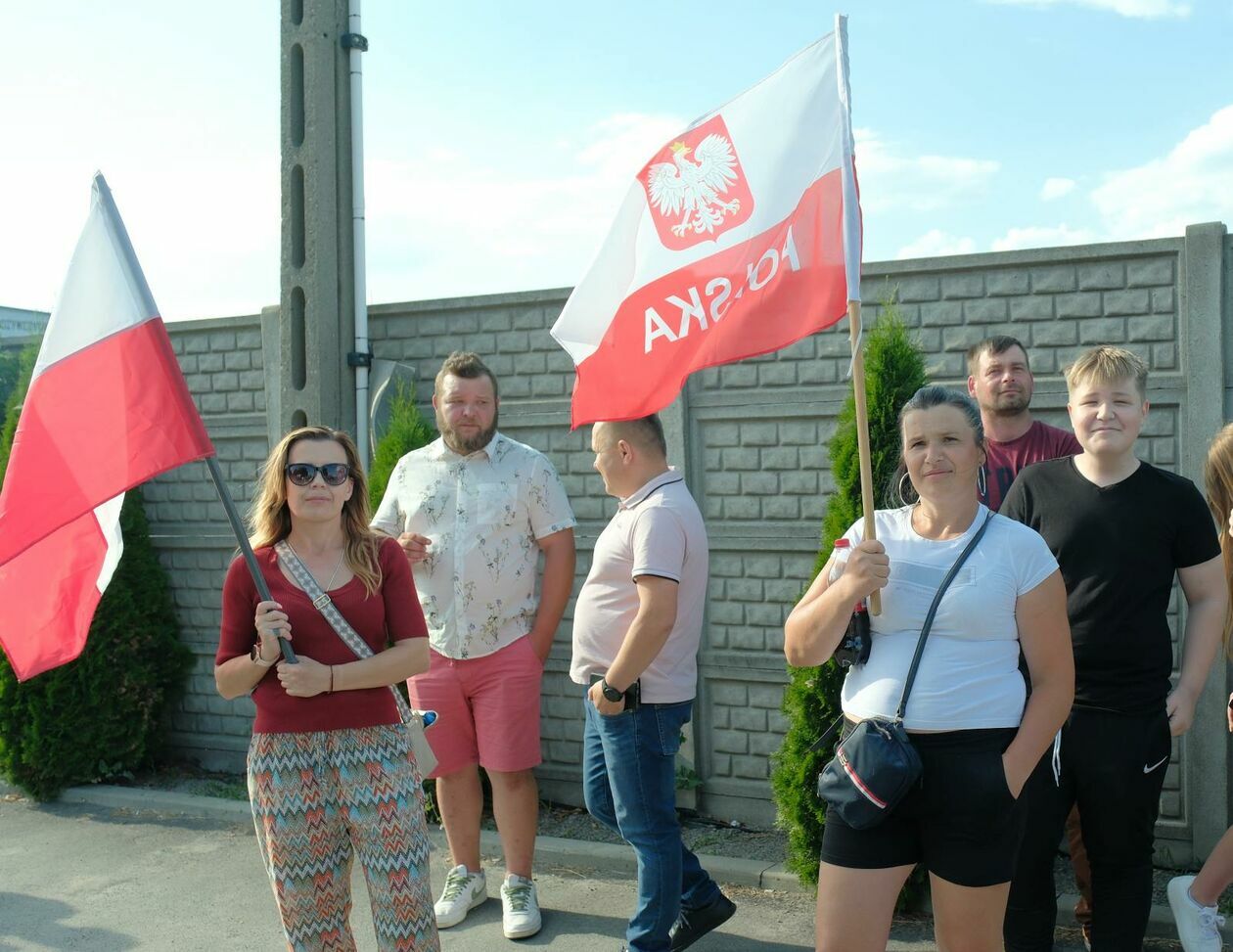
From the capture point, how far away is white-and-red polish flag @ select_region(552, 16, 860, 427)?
11.0ft

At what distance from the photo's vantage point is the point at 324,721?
350cm

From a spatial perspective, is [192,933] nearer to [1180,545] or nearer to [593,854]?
[593,854]

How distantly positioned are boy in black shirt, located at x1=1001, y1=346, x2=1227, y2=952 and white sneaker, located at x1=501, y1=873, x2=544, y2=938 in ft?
6.36

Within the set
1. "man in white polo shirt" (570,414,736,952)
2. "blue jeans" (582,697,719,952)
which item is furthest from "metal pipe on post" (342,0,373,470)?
"blue jeans" (582,697,719,952)

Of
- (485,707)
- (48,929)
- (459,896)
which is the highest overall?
(485,707)

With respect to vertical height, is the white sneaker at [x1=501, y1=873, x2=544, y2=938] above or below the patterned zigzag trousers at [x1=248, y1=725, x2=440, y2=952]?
below

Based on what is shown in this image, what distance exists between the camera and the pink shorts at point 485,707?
4914 millimetres

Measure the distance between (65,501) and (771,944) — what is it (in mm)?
3151

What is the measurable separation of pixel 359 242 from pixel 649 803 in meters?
→ 3.98

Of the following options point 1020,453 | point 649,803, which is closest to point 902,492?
point 1020,453

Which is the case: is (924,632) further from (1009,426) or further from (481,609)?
(481,609)

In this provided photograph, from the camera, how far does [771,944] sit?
475 cm

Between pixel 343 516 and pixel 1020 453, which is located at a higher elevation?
pixel 1020 453

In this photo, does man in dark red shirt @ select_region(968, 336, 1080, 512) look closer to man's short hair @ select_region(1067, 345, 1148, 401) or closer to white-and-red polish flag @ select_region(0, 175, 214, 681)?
man's short hair @ select_region(1067, 345, 1148, 401)
